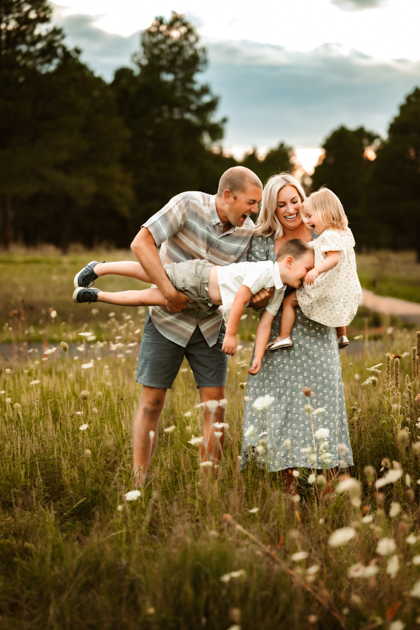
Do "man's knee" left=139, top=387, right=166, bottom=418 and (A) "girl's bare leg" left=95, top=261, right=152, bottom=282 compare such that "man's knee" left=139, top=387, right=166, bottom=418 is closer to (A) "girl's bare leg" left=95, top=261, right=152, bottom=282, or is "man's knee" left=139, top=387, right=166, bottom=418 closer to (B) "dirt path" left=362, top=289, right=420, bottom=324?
(A) "girl's bare leg" left=95, top=261, right=152, bottom=282

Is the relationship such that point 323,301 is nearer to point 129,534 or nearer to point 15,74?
point 129,534

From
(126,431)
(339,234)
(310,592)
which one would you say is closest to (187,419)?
(126,431)

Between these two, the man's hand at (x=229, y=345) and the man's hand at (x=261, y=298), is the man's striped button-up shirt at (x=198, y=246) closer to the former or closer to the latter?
the man's hand at (x=261, y=298)

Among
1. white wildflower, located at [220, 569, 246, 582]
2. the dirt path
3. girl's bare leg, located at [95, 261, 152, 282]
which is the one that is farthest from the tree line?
white wildflower, located at [220, 569, 246, 582]

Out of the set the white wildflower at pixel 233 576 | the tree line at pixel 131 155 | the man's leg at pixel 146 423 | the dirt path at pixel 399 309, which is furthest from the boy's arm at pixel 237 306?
the tree line at pixel 131 155

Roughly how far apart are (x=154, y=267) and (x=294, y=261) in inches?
32.7

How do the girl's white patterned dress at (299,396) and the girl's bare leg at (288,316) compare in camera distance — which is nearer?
the girl's white patterned dress at (299,396)

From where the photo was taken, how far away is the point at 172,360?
11.7 ft

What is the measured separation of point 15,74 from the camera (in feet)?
71.7

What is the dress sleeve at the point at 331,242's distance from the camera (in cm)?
326

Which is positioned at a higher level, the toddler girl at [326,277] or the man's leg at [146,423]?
the toddler girl at [326,277]

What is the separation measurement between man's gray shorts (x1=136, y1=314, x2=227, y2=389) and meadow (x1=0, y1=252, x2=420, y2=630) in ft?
1.41

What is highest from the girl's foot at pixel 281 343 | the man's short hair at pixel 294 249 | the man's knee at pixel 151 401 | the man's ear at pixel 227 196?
the man's ear at pixel 227 196

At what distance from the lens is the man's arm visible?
3330 mm
